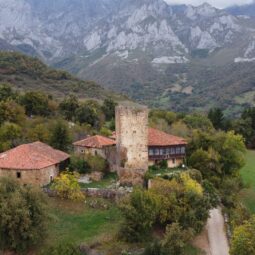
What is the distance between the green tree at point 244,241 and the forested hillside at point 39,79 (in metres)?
70.2

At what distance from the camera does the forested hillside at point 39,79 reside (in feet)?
333

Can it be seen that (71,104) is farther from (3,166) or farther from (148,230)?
(148,230)

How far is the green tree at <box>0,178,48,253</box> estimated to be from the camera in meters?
31.0

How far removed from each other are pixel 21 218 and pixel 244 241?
14.3m

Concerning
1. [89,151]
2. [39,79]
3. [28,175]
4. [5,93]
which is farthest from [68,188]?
[39,79]

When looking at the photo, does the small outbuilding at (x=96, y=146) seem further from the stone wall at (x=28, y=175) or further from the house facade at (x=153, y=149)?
the stone wall at (x=28, y=175)

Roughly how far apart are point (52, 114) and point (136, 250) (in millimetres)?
40859

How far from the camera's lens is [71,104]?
7394 centimetres

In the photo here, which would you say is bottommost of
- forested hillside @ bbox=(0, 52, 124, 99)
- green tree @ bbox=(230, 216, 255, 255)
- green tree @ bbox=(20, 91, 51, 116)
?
green tree @ bbox=(230, 216, 255, 255)

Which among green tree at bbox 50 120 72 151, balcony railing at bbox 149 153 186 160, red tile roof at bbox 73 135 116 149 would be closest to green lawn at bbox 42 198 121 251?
red tile roof at bbox 73 135 116 149

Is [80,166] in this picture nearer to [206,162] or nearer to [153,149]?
[153,149]

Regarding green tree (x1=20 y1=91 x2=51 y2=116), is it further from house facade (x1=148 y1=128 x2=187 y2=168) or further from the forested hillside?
the forested hillside

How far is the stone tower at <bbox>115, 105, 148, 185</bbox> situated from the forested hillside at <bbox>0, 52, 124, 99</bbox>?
55.0 metres

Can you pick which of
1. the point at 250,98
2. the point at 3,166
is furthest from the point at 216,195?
the point at 250,98
